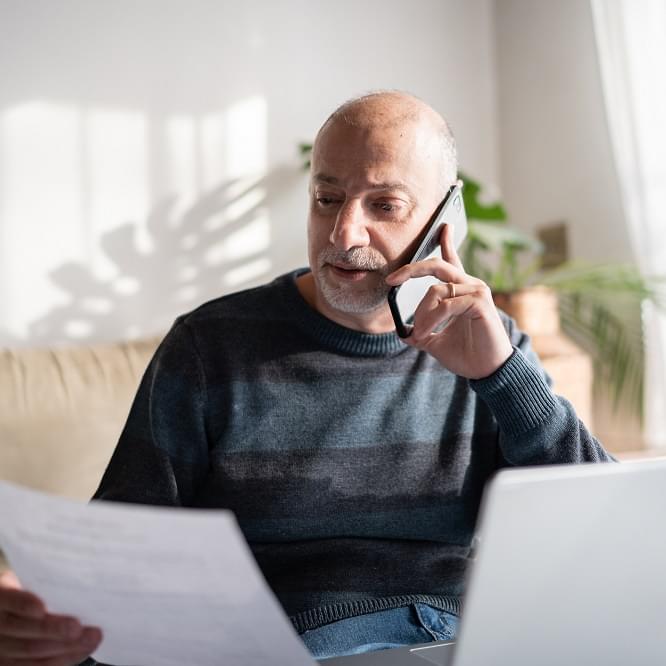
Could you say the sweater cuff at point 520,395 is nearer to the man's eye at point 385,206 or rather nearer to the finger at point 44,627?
the man's eye at point 385,206

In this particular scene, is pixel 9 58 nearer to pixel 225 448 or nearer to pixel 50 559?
pixel 225 448

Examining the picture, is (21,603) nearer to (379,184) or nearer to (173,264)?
(379,184)

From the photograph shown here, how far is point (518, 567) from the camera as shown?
1.70 feet

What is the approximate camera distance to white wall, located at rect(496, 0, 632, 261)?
8.96 ft

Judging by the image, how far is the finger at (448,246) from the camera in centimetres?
118

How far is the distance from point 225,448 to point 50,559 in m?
0.58

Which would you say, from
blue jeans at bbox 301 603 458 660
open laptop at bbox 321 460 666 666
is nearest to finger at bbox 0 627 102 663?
open laptop at bbox 321 460 666 666

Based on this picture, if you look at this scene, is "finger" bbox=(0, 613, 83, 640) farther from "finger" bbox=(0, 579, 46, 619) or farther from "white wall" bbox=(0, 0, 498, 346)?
"white wall" bbox=(0, 0, 498, 346)

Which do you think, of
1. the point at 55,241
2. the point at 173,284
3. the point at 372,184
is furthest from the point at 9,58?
the point at 372,184

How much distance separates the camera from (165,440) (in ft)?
3.66

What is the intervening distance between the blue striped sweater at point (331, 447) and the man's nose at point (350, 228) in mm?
138

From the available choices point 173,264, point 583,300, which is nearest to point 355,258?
point 173,264

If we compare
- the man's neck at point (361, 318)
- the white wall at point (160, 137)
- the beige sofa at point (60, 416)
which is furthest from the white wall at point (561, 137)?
the man's neck at point (361, 318)

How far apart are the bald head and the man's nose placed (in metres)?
0.11
